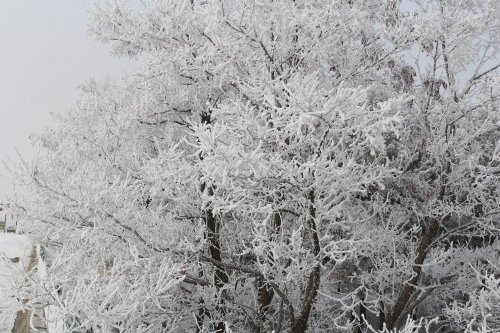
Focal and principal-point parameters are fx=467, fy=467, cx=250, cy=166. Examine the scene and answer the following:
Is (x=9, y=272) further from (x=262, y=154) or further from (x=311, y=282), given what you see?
(x=311, y=282)

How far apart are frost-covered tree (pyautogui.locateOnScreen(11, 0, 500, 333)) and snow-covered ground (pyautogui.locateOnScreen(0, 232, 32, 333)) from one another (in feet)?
0.80

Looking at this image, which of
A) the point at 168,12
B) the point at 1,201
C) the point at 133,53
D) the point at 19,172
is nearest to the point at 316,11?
the point at 168,12

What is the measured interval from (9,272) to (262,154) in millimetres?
3609

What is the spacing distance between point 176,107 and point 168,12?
8.24 ft

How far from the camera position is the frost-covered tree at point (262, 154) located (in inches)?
200

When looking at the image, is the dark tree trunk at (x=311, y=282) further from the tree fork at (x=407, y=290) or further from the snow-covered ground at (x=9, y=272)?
the snow-covered ground at (x=9, y=272)

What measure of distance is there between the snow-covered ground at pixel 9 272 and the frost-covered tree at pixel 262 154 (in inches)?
9.6

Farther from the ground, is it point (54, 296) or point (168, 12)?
point (168, 12)

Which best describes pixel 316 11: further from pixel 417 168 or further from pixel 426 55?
pixel 417 168

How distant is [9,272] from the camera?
5.77 m

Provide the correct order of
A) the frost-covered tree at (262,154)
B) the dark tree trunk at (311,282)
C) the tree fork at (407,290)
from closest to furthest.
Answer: the frost-covered tree at (262,154), the dark tree trunk at (311,282), the tree fork at (407,290)

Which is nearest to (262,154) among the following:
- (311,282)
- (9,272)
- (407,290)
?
(311,282)

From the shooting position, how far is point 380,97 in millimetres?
8758

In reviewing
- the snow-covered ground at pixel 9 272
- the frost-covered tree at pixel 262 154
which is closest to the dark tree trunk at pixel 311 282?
the frost-covered tree at pixel 262 154
